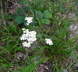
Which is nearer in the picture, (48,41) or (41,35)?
(48,41)

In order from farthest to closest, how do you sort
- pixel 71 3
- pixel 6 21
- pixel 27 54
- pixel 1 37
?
1. pixel 71 3
2. pixel 6 21
3. pixel 1 37
4. pixel 27 54

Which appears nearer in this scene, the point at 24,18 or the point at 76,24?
the point at 24,18

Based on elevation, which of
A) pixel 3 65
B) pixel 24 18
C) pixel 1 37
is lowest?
pixel 3 65

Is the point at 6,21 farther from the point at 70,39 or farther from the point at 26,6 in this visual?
the point at 70,39

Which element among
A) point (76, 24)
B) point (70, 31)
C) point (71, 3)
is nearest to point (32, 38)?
point (70, 31)

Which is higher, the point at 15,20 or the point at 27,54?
the point at 15,20

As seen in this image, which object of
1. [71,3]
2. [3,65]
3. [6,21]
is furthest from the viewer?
[71,3]

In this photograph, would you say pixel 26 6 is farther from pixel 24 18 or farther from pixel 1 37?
pixel 1 37
